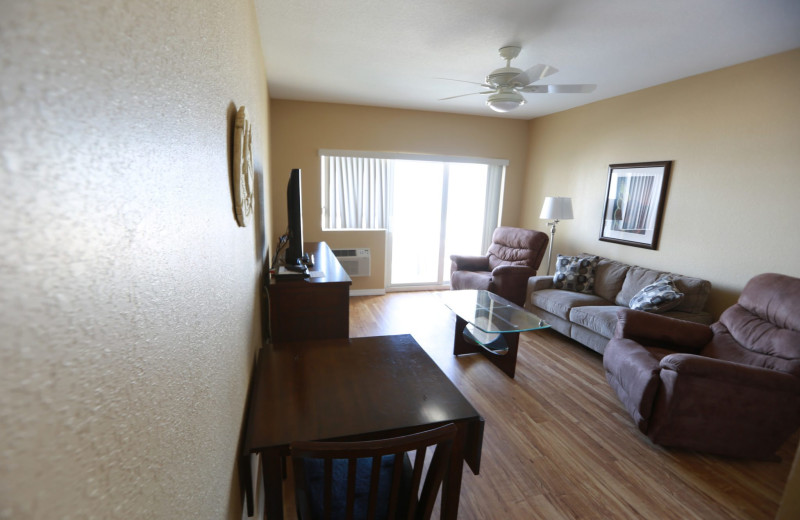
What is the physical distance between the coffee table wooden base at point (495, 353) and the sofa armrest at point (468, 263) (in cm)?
159

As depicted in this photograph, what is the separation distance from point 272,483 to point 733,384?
A: 8.16ft

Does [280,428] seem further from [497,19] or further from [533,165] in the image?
[533,165]

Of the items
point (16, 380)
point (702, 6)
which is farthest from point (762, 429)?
point (16, 380)

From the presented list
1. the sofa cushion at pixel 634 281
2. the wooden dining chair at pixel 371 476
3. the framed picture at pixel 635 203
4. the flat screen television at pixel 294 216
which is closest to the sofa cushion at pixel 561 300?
the sofa cushion at pixel 634 281

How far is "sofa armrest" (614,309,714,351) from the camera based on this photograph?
2602 millimetres

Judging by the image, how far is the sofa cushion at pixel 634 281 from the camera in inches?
133

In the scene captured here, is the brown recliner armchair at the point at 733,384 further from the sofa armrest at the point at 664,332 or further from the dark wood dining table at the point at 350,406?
the dark wood dining table at the point at 350,406

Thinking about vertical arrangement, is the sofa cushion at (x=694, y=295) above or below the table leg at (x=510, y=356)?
above

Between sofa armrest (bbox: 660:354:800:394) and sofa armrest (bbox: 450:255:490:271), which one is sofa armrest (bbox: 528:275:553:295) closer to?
sofa armrest (bbox: 450:255:490:271)

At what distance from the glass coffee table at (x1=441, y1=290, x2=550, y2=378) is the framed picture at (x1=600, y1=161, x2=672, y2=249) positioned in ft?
5.41

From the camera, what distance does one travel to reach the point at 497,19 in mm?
2289

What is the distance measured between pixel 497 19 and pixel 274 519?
2.86m

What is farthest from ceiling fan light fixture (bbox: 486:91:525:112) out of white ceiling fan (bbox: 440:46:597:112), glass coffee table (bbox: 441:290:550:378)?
glass coffee table (bbox: 441:290:550:378)

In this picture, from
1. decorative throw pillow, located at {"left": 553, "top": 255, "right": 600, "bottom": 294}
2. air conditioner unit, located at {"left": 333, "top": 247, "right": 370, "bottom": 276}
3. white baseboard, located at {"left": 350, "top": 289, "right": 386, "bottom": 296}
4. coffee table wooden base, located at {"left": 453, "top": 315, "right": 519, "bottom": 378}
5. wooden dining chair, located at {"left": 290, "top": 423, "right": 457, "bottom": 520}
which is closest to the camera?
wooden dining chair, located at {"left": 290, "top": 423, "right": 457, "bottom": 520}
